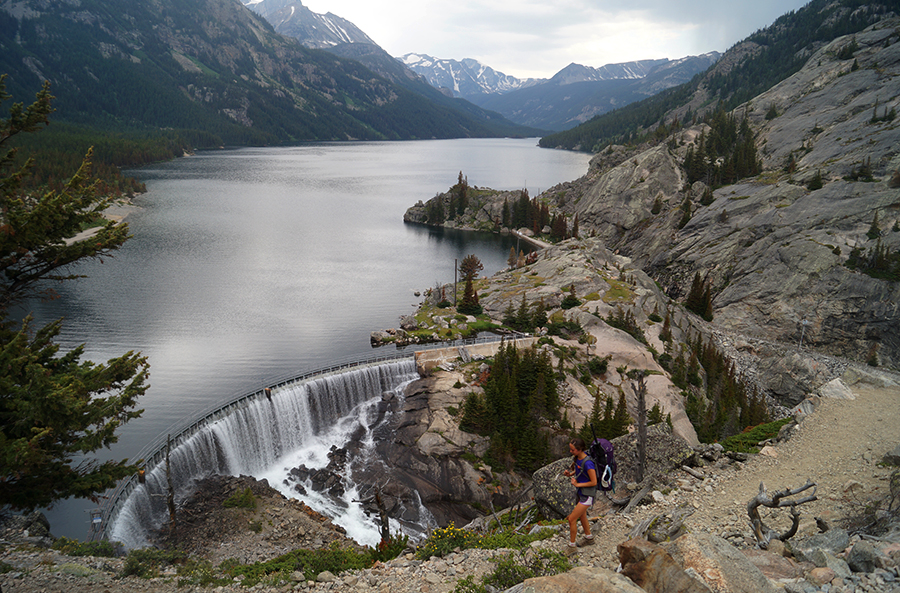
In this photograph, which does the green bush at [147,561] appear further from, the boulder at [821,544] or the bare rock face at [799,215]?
the bare rock face at [799,215]

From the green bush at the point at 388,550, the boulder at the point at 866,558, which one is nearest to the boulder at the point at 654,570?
the boulder at the point at 866,558

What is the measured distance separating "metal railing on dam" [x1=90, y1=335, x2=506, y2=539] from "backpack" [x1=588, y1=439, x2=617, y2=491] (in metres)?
21.5

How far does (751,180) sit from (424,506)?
100038 millimetres

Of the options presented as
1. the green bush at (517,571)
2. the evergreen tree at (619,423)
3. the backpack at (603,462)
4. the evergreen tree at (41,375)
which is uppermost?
the evergreen tree at (41,375)

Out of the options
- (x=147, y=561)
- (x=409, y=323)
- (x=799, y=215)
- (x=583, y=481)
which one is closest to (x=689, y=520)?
(x=583, y=481)

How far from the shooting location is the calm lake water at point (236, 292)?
43500mm

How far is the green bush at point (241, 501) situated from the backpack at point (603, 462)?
2515 centimetres

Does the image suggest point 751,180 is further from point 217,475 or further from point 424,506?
point 217,475

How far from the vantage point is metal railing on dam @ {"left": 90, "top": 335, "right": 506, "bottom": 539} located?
26609mm

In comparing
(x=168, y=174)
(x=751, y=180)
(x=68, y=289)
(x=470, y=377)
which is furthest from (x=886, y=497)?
(x=168, y=174)

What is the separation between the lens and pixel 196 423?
3322cm

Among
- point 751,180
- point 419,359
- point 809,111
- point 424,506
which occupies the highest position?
point 809,111

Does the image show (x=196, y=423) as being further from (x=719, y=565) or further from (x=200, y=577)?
(x=719, y=565)

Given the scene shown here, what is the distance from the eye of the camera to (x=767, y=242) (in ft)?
244
